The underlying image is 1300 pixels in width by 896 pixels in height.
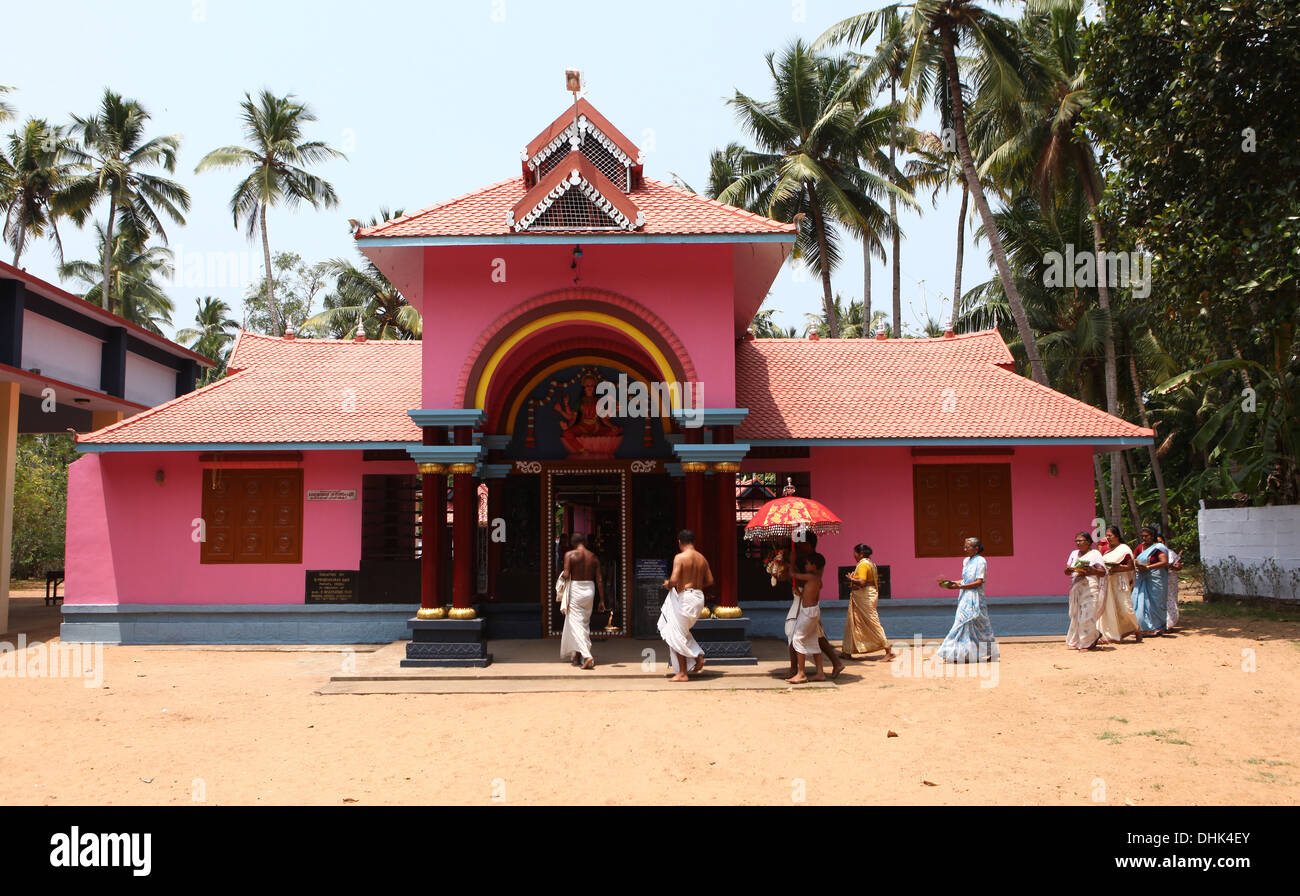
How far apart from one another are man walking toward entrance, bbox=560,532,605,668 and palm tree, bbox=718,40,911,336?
16.0m

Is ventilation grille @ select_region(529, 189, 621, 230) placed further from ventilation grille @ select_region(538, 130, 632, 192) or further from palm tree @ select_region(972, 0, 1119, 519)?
palm tree @ select_region(972, 0, 1119, 519)

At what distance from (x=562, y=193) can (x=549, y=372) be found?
10.7 feet

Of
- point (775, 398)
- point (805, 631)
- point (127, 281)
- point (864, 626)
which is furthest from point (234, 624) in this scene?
point (127, 281)

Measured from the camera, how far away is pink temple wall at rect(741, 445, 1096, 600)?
13.9 m

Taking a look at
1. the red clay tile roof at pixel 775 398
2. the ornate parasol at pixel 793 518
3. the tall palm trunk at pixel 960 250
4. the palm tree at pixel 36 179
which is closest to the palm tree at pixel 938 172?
the tall palm trunk at pixel 960 250

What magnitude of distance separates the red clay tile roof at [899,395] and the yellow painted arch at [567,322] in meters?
1.97

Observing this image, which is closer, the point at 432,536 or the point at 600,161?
the point at 432,536

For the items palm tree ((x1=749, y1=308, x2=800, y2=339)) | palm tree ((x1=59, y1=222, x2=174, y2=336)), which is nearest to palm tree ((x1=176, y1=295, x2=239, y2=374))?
palm tree ((x1=59, y1=222, x2=174, y2=336))

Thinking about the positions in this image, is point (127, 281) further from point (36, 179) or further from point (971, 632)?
point (971, 632)

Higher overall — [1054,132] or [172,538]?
[1054,132]

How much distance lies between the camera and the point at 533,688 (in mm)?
9898

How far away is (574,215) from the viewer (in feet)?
37.0

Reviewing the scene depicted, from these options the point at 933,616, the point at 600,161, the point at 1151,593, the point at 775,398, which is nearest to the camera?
the point at 600,161
